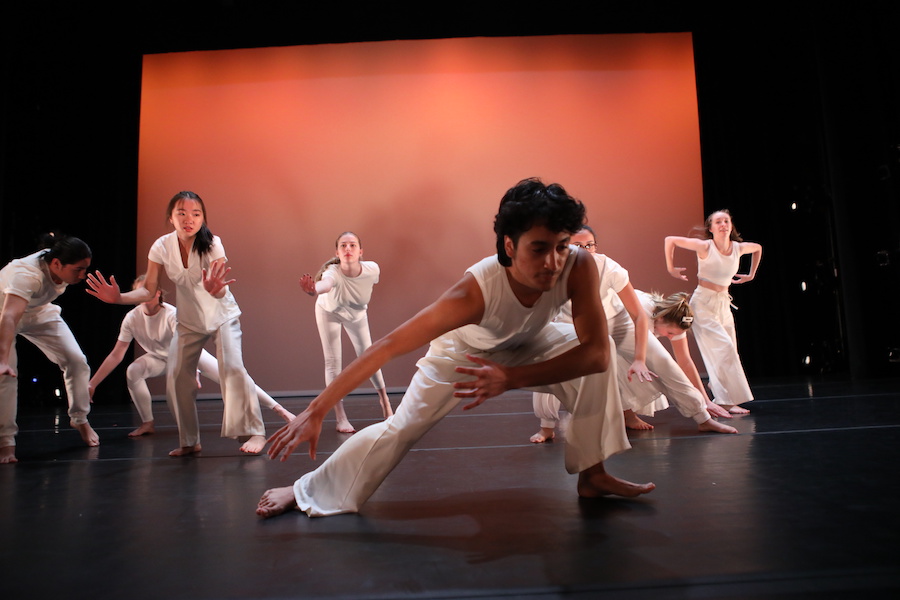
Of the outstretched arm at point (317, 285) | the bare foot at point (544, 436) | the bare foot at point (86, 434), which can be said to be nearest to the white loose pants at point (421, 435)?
the bare foot at point (544, 436)

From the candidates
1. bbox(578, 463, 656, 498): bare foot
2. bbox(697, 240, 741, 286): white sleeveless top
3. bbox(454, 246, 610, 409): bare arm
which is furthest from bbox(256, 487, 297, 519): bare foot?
bbox(697, 240, 741, 286): white sleeveless top

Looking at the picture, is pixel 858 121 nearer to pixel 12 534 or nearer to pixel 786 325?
pixel 786 325

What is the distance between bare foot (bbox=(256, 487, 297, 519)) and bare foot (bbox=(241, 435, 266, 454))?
111cm

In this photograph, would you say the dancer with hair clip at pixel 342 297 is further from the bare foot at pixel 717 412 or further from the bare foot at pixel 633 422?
the bare foot at pixel 717 412

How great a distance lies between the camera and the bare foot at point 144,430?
12.7ft

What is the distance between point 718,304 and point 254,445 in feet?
9.72

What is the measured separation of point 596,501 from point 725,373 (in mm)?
2346

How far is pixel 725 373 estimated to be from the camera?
→ 3.83m

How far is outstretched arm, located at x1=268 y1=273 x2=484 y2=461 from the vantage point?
1579 mm

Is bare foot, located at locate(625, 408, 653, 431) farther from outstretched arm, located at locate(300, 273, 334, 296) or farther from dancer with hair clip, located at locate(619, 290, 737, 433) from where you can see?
outstretched arm, located at locate(300, 273, 334, 296)

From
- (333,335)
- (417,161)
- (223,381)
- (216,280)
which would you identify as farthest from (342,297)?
(417,161)

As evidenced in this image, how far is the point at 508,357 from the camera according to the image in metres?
2.01

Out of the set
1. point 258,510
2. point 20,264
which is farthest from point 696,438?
point 20,264

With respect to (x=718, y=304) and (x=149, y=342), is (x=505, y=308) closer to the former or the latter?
(x=718, y=304)
